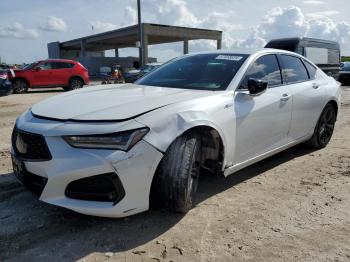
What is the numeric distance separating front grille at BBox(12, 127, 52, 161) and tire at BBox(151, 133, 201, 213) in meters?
Result: 0.88

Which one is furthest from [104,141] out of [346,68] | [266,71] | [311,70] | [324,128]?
[346,68]

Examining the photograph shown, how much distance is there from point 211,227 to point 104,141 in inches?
46.4

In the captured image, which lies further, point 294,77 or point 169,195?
point 294,77

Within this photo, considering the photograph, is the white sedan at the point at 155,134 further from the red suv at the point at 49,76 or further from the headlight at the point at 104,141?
the red suv at the point at 49,76

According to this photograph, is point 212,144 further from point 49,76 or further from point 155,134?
point 49,76

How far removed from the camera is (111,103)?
11.1 feet

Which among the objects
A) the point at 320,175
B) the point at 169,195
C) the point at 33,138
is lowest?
A: the point at 320,175

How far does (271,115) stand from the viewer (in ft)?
14.1

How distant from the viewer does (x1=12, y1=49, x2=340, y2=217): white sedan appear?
289cm

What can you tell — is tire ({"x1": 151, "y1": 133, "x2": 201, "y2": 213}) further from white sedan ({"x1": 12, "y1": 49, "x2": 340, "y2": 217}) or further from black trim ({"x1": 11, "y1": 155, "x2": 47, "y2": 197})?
black trim ({"x1": 11, "y1": 155, "x2": 47, "y2": 197})

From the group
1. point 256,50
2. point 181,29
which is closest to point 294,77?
point 256,50

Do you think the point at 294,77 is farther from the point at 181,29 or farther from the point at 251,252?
the point at 181,29

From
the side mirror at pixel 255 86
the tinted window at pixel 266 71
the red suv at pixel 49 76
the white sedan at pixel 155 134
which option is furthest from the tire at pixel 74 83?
the side mirror at pixel 255 86

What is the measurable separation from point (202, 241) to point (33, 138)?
5.10 ft
